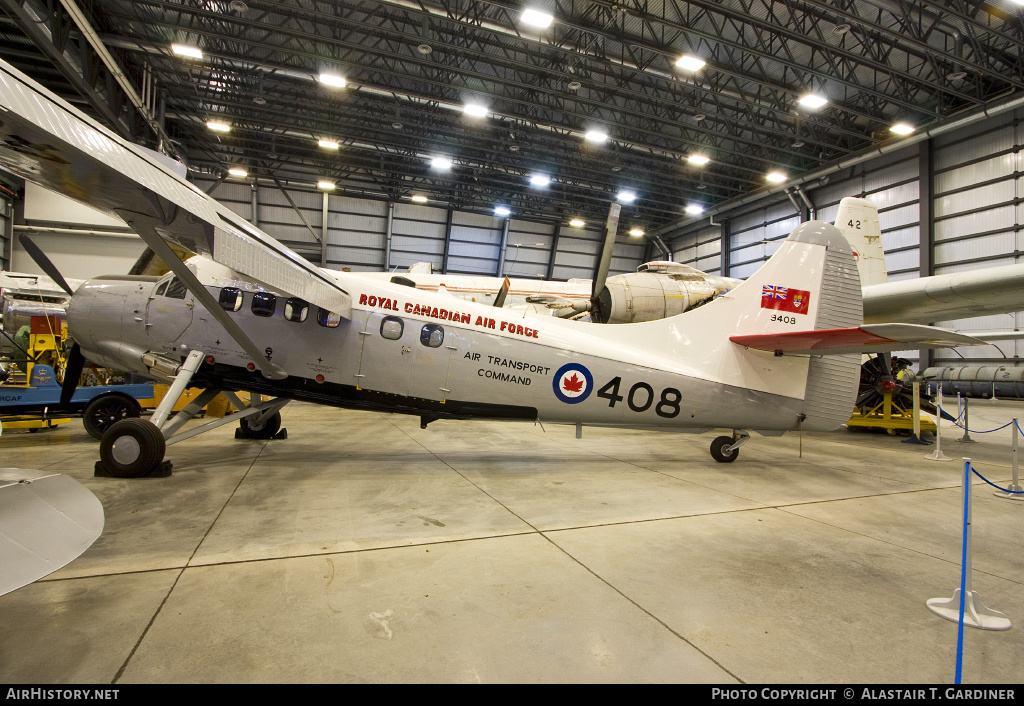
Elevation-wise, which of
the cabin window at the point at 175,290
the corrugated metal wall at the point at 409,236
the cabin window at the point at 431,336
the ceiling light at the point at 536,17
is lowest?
the cabin window at the point at 431,336

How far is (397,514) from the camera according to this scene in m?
4.36

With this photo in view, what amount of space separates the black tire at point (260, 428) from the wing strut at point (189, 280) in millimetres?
2637

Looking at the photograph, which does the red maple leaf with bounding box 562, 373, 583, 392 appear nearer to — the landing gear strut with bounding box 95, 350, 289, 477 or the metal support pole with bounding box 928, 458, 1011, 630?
the metal support pole with bounding box 928, 458, 1011, 630

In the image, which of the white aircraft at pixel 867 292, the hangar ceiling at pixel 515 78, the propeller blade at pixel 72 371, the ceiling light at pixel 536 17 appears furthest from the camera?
the hangar ceiling at pixel 515 78

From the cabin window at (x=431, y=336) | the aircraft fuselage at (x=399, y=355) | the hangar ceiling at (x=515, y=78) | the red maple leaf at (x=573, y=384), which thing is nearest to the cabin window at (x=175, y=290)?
the aircraft fuselage at (x=399, y=355)

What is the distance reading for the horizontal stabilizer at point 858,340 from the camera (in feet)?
14.3

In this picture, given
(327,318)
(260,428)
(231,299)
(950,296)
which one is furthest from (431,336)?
→ (950,296)

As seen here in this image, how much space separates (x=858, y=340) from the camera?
5293 millimetres

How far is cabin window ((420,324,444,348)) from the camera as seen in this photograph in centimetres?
614

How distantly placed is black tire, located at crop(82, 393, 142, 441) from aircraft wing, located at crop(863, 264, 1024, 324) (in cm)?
1472

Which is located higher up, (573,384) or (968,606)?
(573,384)

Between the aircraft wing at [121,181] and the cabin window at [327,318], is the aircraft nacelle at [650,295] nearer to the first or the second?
the cabin window at [327,318]

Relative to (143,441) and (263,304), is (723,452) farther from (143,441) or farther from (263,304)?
(143,441)

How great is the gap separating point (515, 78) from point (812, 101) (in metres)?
11.6
